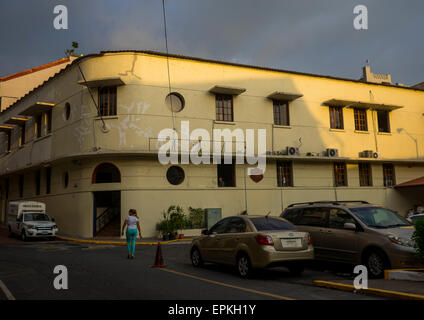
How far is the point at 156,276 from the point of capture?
9.57 m

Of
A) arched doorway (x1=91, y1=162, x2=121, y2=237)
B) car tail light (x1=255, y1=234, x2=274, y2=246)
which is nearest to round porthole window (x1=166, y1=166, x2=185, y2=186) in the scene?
arched doorway (x1=91, y1=162, x2=121, y2=237)

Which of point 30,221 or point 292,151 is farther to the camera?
point 292,151

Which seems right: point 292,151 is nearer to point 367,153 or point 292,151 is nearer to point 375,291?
point 367,153

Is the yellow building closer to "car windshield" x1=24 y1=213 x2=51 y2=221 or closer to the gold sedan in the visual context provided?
"car windshield" x1=24 y1=213 x2=51 y2=221

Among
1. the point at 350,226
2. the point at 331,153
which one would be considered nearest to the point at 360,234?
the point at 350,226

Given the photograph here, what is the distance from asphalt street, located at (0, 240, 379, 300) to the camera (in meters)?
7.35

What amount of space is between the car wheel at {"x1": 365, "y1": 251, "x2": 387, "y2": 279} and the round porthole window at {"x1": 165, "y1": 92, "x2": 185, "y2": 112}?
15411 mm

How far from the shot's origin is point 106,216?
25.2 metres

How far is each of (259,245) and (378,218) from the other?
3.45m

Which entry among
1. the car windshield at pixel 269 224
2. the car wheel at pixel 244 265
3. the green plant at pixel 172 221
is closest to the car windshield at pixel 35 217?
the green plant at pixel 172 221

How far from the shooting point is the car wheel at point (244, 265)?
9.38 metres

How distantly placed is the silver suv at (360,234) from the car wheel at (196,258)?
3.14 m

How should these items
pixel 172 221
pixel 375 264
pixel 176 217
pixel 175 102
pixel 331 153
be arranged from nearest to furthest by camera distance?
pixel 375 264 → pixel 172 221 → pixel 176 217 → pixel 175 102 → pixel 331 153
